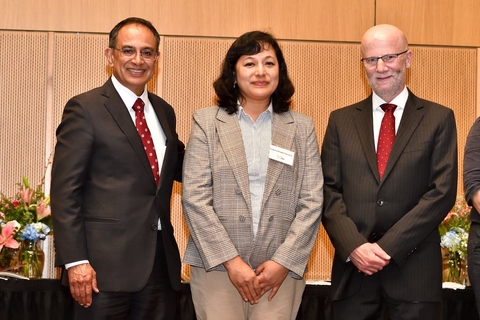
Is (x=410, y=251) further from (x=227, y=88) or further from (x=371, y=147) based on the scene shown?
(x=227, y=88)

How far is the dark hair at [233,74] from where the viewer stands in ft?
9.66

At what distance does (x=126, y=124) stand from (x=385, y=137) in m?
1.27

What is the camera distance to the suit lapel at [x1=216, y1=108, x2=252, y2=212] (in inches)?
110

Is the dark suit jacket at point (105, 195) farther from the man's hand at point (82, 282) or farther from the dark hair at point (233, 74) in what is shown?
the dark hair at point (233, 74)

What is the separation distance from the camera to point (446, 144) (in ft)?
9.41

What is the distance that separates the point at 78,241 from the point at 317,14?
3.40 meters

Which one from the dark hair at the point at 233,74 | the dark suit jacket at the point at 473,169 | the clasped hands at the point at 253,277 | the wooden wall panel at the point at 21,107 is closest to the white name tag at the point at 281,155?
the dark hair at the point at 233,74

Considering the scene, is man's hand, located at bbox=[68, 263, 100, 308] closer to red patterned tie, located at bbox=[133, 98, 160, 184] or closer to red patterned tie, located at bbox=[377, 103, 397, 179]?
red patterned tie, located at bbox=[133, 98, 160, 184]

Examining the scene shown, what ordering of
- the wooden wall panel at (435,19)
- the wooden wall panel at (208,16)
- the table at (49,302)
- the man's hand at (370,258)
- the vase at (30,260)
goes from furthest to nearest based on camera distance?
1. the wooden wall panel at (435,19)
2. the wooden wall panel at (208,16)
3. the vase at (30,260)
4. the table at (49,302)
5. the man's hand at (370,258)

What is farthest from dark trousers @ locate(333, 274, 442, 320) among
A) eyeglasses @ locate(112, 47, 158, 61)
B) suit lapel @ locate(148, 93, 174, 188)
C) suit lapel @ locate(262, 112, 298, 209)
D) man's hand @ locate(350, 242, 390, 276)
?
eyeglasses @ locate(112, 47, 158, 61)

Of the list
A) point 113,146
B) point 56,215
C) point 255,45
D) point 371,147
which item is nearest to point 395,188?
point 371,147

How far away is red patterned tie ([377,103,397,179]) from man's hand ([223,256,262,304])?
31.5 inches

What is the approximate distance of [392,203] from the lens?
2.85 meters

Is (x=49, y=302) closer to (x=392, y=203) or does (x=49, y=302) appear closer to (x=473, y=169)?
(x=392, y=203)
